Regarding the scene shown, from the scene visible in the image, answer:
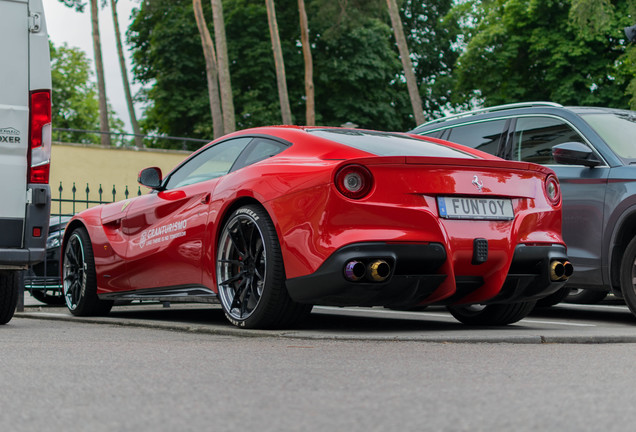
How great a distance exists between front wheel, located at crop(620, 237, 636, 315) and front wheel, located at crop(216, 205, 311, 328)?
269 cm

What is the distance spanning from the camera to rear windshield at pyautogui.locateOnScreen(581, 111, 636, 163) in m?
7.64

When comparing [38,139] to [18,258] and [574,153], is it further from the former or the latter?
[574,153]

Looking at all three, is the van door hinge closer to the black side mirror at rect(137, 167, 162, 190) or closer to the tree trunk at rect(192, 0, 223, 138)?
the black side mirror at rect(137, 167, 162, 190)

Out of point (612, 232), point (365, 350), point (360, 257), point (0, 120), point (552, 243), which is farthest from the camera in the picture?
point (612, 232)

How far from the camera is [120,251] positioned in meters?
8.02

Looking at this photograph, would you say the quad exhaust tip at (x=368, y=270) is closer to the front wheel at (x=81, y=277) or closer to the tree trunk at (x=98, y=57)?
the front wheel at (x=81, y=277)

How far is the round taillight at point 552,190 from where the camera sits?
6.45m

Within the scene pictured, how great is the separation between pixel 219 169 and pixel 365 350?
234 centimetres

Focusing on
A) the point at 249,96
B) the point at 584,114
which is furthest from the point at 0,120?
the point at 249,96

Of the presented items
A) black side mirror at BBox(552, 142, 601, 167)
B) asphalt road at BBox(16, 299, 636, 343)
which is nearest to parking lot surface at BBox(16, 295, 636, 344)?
asphalt road at BBox(16, 299, 636, 343)

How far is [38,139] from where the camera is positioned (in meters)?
7.07

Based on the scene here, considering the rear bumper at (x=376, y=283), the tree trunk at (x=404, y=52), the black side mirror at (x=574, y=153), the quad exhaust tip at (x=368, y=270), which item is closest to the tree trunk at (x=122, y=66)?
the tree trunk at (x=404, y=52)

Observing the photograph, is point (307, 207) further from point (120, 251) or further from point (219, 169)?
point (120, 251)

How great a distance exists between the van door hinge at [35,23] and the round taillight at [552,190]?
398 centimetres
